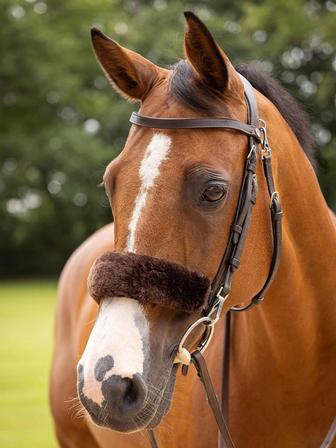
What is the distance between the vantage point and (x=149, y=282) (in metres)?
2.10

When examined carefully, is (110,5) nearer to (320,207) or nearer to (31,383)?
(31,383)

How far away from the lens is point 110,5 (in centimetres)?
3169

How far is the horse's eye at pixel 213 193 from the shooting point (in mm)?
2213

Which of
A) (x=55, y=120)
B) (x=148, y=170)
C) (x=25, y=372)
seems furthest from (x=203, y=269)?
(x=55, y=120)

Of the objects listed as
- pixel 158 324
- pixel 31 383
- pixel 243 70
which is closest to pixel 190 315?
pixel 158 324

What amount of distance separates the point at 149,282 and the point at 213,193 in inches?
15.1

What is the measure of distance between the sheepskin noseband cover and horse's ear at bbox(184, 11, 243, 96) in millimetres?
702

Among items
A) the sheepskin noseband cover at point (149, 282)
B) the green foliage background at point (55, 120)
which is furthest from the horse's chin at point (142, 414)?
→ the green foliage background at point (55, 120)

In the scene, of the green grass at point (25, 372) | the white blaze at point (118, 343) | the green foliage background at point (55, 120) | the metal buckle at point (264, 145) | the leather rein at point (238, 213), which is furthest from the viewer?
the green foliage background at point (55, 120)

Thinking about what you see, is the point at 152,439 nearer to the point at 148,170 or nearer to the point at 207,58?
the point at 148,170

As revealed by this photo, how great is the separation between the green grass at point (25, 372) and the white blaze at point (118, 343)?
526 centimetres

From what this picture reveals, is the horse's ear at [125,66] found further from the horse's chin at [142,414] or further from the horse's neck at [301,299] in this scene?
the horse's chin at [142,414]

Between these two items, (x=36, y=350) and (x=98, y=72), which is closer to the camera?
(x=36, y=350)

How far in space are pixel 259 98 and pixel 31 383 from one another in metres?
8.00
